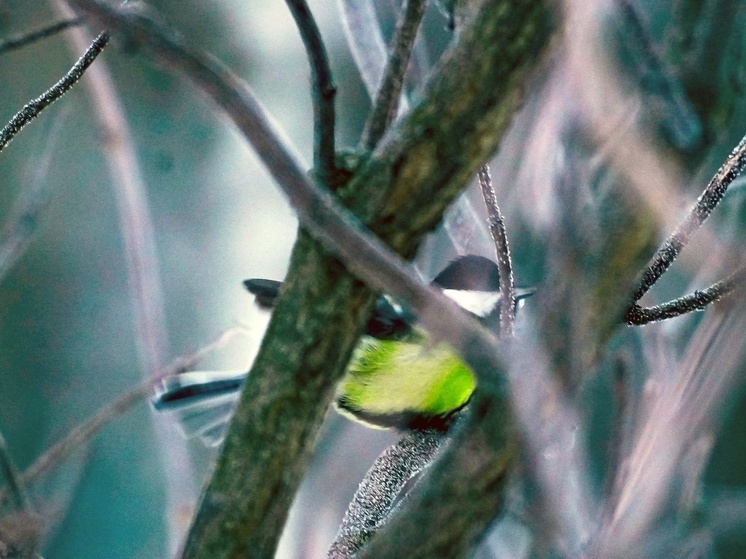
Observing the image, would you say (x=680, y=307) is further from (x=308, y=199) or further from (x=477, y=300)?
(x=477, y=300)

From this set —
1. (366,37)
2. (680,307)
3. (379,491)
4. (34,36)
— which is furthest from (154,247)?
(680,307)

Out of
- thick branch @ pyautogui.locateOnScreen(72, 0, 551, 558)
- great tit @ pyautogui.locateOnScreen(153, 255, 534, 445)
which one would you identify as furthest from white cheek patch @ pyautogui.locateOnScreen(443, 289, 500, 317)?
thick branch @ pyautogui.locateOnScreen(72, 0, 551, 558)

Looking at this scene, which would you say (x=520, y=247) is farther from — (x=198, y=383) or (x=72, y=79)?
(x=72, y=79)

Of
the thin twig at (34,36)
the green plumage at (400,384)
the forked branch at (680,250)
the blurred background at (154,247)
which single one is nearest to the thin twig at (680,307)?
the forked branch at (680,250)

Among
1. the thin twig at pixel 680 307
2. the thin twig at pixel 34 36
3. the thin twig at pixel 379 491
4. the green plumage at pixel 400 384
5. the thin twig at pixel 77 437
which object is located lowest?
the green plumage at pixel 400 384

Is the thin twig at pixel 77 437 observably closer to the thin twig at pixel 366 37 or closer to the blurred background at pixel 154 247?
the thin twig at pixel 366 37

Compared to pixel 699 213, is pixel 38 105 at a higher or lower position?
higher
